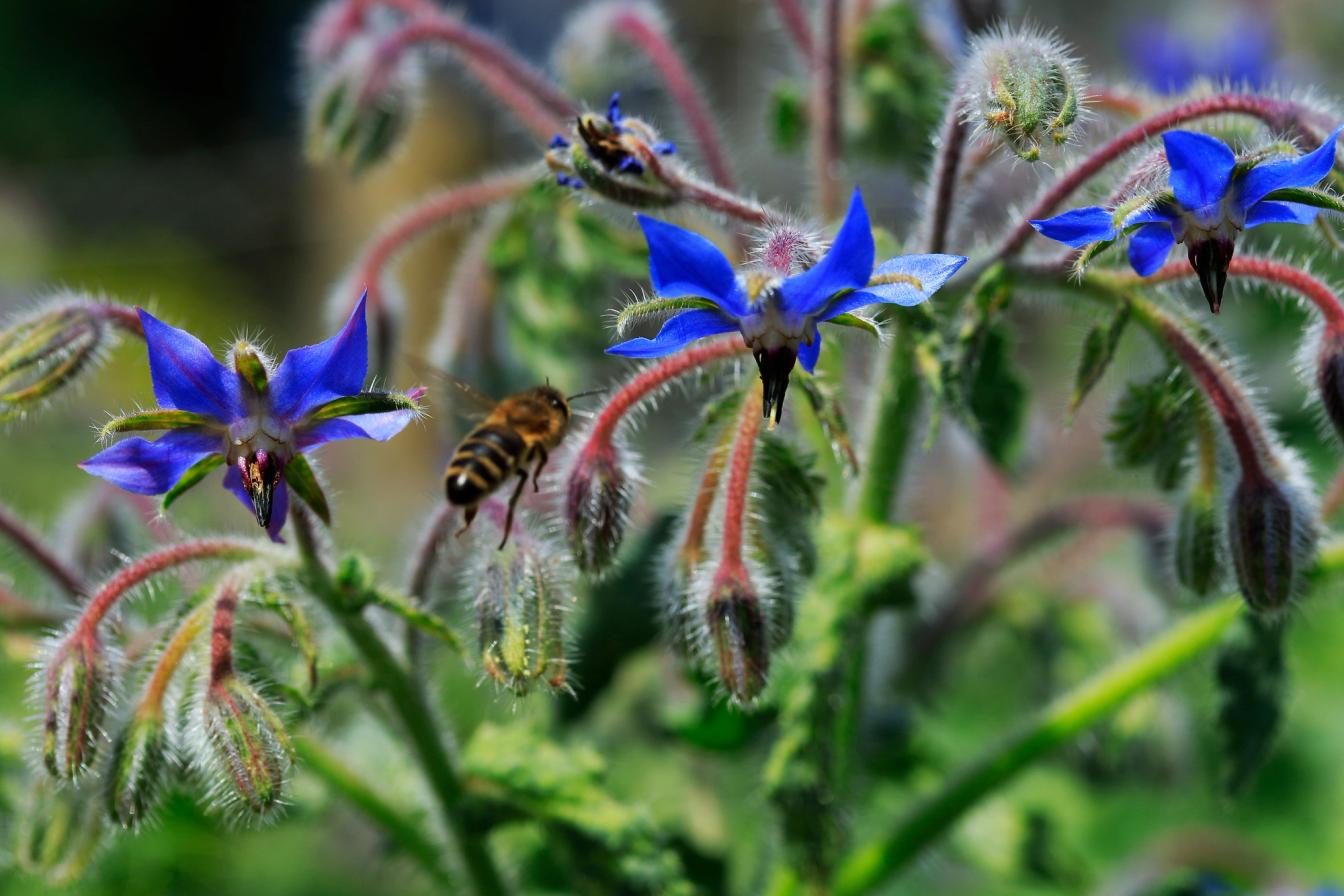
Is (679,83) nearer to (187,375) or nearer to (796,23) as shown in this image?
(796,23)

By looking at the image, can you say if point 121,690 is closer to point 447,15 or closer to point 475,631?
point 475,631

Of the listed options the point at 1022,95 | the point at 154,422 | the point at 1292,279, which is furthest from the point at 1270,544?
the point at 154,422

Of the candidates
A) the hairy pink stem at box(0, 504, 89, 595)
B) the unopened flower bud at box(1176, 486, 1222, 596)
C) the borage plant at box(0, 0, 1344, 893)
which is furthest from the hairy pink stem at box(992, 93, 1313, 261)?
the hairy pink stem at box(0, 504, 89, 595)

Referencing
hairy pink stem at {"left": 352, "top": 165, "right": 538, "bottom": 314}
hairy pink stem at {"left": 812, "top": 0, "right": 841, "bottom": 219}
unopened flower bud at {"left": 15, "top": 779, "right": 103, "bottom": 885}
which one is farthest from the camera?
hairy pink stem at {"left": 352, "top": 165, "right": 538, "bottom": 314}

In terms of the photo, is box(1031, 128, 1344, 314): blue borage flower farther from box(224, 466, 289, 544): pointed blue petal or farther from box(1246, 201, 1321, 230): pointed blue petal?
box(224, 466, 289, 544): pointed blue petal

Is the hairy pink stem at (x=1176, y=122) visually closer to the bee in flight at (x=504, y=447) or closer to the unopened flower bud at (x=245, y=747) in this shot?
the bee in flight at (x=504, y=447)

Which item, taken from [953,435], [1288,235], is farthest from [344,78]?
[1288,235]
